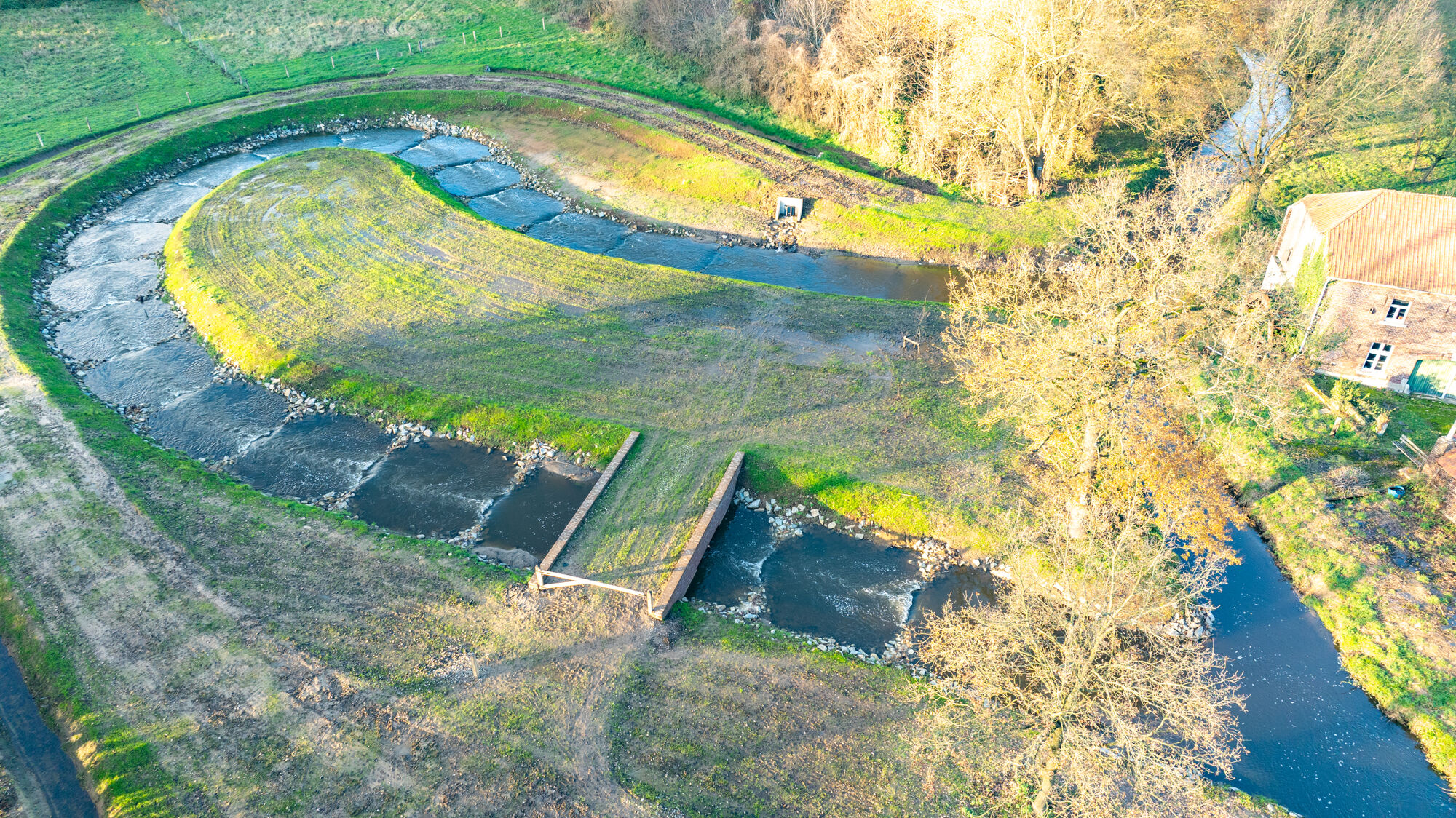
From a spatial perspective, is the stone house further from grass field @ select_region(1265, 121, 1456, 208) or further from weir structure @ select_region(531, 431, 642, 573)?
weir structure @ select_region(531, 431, 642, 573)

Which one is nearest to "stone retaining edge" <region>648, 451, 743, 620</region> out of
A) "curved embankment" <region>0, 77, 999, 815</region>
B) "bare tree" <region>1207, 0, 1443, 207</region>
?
"curved embankment" <region>0, 77, 999, 815</region>

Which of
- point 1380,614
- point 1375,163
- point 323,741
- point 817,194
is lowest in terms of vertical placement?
point 323,741

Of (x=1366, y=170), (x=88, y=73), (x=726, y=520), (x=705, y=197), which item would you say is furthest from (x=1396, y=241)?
(x=88, y=73)

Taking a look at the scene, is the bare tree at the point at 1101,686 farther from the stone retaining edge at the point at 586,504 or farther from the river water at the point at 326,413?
the river water at the point at 326,413

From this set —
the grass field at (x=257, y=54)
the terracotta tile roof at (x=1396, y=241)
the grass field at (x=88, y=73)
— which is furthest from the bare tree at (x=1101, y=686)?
the grass field at (x=88, y=73)

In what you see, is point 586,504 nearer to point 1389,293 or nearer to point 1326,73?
point 1389,293

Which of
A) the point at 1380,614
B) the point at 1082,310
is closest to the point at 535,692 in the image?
the point at 1082,310

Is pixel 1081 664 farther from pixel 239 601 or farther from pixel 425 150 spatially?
pixel 425 150
